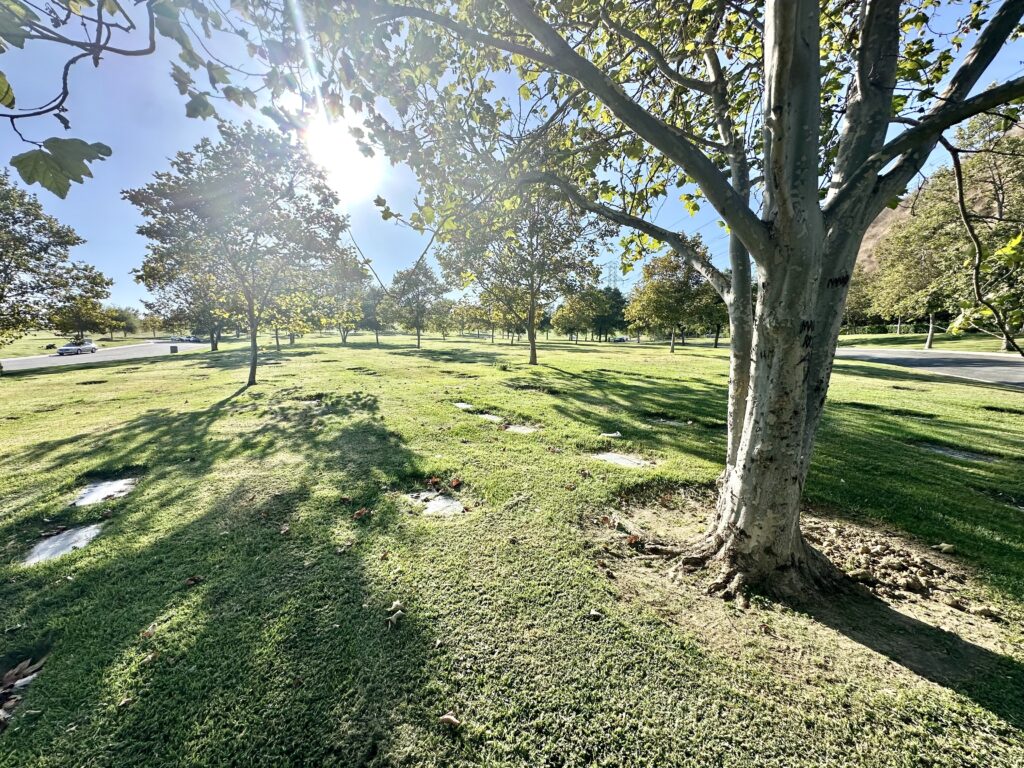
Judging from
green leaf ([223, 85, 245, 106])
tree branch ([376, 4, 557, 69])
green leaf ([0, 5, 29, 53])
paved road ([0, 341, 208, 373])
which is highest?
tree branch ([376, 4, 557, 69])

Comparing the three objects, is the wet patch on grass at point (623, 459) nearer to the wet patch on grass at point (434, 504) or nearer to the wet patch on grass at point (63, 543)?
the wet patch on grass at point (434, 504)

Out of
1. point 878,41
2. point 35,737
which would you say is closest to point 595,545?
point 35,737

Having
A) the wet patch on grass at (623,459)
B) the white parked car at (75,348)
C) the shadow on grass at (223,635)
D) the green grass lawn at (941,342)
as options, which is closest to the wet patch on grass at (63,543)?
the shadow on grass at (223,635)

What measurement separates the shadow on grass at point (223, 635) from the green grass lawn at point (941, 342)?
153 feet

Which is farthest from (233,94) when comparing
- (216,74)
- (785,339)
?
(785,339)

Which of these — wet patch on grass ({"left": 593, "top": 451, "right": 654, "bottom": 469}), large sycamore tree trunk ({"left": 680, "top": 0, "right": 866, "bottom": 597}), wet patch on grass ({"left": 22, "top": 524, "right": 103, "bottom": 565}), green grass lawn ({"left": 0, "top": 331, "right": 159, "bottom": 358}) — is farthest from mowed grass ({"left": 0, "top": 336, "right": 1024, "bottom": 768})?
green grass lawn ({"left": 0, "top": 331, "right": 159, "bottom": 358})

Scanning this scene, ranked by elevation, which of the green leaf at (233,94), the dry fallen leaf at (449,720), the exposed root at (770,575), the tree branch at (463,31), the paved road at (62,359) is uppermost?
the tree branch at (463,31)

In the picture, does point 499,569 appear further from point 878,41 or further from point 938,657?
point 878,41

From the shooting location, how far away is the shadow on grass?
1.77 m

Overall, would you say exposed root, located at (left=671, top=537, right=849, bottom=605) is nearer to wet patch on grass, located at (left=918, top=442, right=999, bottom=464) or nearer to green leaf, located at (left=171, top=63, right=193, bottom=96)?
green leaf, located at (left=171, top=63, right=193, bottom=96)

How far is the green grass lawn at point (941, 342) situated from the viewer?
101 feet

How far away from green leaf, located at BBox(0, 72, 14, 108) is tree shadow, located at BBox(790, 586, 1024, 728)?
4.95 m

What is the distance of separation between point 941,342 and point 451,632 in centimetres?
5852

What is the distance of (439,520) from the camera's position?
3775mm
